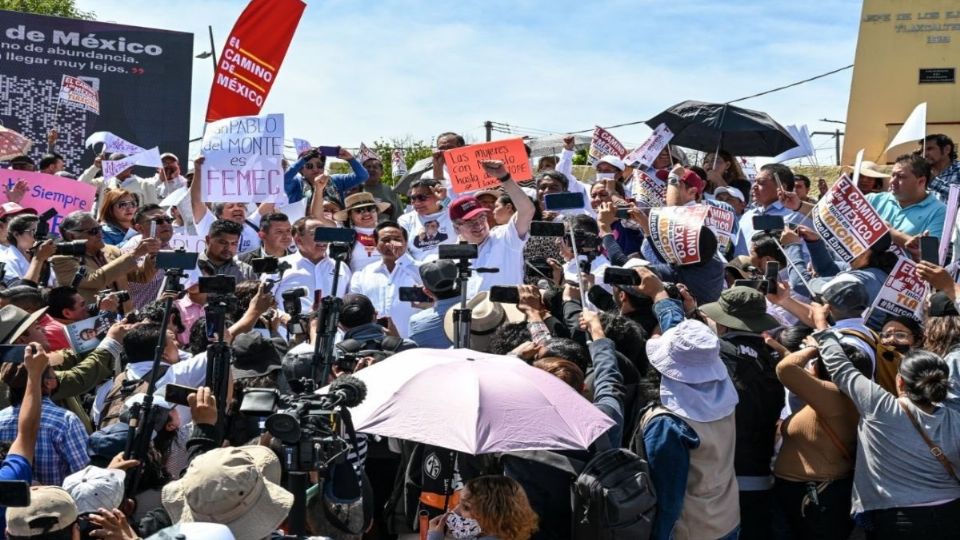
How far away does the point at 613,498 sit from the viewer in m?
4.72

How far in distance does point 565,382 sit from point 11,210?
5968 mm

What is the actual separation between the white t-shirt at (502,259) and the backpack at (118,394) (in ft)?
8.32

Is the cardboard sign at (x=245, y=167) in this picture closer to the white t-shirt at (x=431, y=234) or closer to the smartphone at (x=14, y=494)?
the white t-shirt at (x=431, y=234)

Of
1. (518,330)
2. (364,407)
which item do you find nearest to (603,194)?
(518,330)

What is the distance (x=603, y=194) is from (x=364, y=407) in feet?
17.1

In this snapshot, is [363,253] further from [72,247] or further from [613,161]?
[613,161]

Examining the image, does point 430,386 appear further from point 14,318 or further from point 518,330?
point 14,318


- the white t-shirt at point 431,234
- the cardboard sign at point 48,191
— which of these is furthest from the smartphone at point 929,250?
the cardboard sign at point 48,191

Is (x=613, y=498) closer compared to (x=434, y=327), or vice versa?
(x=613, y=498)

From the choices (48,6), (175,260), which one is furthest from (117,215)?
(48,6)

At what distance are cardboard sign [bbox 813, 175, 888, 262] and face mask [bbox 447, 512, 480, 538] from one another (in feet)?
10.9

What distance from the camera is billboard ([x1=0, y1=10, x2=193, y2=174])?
21.4 m

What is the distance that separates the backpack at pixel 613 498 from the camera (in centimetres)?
472

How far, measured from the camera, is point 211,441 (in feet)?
16.5
